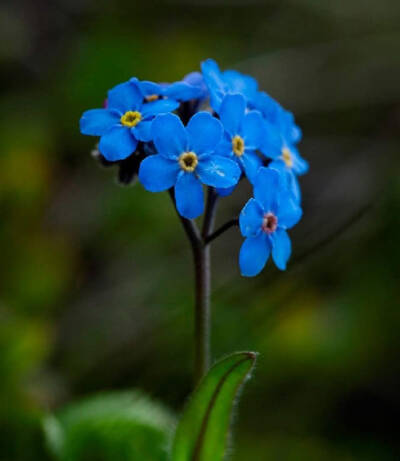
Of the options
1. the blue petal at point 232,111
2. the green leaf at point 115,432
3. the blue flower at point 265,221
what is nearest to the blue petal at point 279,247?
the blue flower at point 265,221

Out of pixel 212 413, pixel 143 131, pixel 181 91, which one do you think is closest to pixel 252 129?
pixel 181 91

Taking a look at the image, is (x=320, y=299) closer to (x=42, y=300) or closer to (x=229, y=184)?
(x=42, y=300)

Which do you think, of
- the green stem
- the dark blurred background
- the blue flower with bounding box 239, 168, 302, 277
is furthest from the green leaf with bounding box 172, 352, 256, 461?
the dark blurred background

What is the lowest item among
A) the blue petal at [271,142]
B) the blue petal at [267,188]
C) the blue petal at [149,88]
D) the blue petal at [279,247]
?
the blue petal at [279,247]

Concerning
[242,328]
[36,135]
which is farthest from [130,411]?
[36,135]

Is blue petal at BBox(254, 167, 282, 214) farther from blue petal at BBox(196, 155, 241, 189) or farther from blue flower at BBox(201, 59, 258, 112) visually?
blue flower at BBox(201, 59, 258, 112)

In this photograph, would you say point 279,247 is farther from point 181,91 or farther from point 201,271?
point 181,91

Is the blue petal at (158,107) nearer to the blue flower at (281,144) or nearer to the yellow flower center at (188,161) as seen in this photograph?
the yellow flower center at (188,161)
